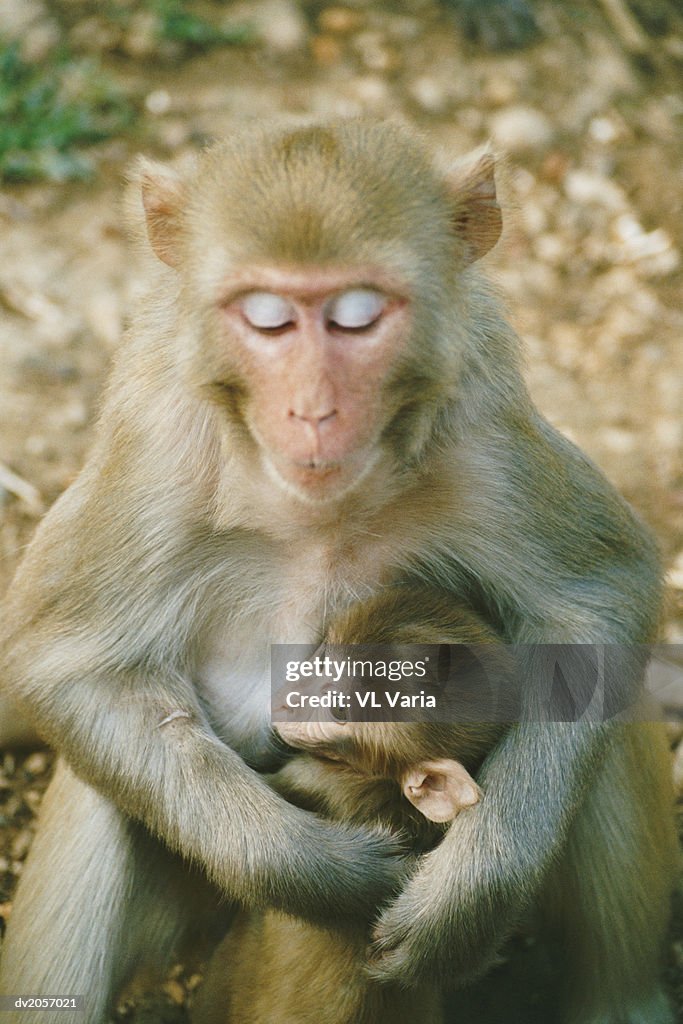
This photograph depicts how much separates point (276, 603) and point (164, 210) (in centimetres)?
96

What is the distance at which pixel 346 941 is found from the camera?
3.15 meters

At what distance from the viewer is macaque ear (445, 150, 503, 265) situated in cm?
284

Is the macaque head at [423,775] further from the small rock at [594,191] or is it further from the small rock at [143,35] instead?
the small rock at [143,35]

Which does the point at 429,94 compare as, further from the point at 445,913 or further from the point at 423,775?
the point at 445,913

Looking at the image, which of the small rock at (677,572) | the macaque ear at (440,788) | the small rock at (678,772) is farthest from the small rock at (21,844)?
the small rock at (677,572)

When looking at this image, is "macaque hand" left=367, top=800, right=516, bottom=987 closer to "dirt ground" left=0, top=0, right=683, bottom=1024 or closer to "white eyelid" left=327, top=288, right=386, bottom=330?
"white eyelid" left=327, top=288, right=386, bottom=330

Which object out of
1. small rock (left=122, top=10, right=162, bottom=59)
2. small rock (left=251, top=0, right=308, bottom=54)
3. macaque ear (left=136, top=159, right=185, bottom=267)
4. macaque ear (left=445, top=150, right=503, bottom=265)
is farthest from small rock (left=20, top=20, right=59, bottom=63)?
macaque ear (left=445, top=150, right=503, bottom=265)

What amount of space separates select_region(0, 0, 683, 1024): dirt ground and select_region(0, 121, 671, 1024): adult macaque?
5.23 feet

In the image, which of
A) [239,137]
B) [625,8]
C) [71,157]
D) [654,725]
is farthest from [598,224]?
[239,137]

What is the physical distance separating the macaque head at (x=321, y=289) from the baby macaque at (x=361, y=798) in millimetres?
414

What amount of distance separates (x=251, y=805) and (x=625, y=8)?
4515mm

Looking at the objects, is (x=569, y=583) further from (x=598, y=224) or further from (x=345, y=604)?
(x=598, y=224)

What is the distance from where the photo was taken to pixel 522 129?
6055mm

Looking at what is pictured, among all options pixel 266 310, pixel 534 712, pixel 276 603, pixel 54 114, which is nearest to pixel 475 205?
pixel 266 310
